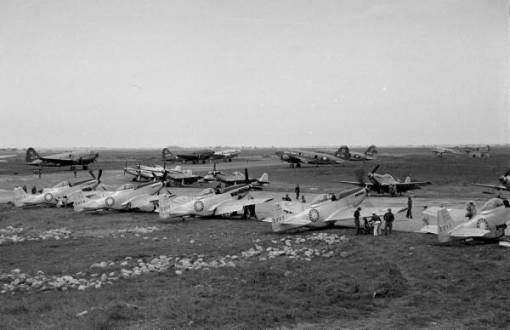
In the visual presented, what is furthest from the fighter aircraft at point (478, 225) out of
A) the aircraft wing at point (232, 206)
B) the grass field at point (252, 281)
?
the aircraft wing at point (232, 206)

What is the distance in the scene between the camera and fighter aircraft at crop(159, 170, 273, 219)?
24297mm

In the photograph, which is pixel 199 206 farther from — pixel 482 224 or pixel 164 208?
pixel 482 224

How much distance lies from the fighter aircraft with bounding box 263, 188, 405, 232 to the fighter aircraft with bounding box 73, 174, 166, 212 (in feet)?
35.2

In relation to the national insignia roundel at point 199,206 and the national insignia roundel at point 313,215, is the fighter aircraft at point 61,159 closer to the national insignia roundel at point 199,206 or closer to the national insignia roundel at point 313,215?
the national insignia roundel at point 199,206

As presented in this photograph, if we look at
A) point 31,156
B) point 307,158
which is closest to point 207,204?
point 307,158

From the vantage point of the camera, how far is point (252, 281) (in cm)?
1286

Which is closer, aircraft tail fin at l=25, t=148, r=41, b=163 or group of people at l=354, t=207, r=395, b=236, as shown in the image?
group of people at l=354, t=207, r=395, b=236

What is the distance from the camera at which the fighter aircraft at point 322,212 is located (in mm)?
20422

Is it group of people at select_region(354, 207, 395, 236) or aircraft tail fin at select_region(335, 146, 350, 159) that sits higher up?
aircraft tail fin at select_region(335, 146, 350, 159)

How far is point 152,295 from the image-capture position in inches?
459

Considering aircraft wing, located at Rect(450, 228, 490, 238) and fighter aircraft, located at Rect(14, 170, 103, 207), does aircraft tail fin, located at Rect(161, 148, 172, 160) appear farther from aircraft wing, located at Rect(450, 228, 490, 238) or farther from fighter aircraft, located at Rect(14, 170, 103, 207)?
aircraft wing, located at Rect(450, 228, 490, 238)

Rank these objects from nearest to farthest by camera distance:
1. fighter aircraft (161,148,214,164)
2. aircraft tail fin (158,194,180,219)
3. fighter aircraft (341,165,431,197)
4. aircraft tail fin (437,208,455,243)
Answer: aircraft tail fin (437,208,455,243) < aircraft tail fin (158,194,180,219) < fighter aircraft (341,165,431,197) < fighter aircraft (161,148,214,164)

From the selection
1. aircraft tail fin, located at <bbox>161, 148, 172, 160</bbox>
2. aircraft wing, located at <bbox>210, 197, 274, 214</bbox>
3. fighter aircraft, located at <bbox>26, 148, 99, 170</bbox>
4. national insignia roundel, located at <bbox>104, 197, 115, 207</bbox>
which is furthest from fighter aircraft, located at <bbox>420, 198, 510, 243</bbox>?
aircraft tail fin, located at <bbox>161, 148, 172, 160</bbox>

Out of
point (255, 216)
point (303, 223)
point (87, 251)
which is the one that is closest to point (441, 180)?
point (255, 216)
